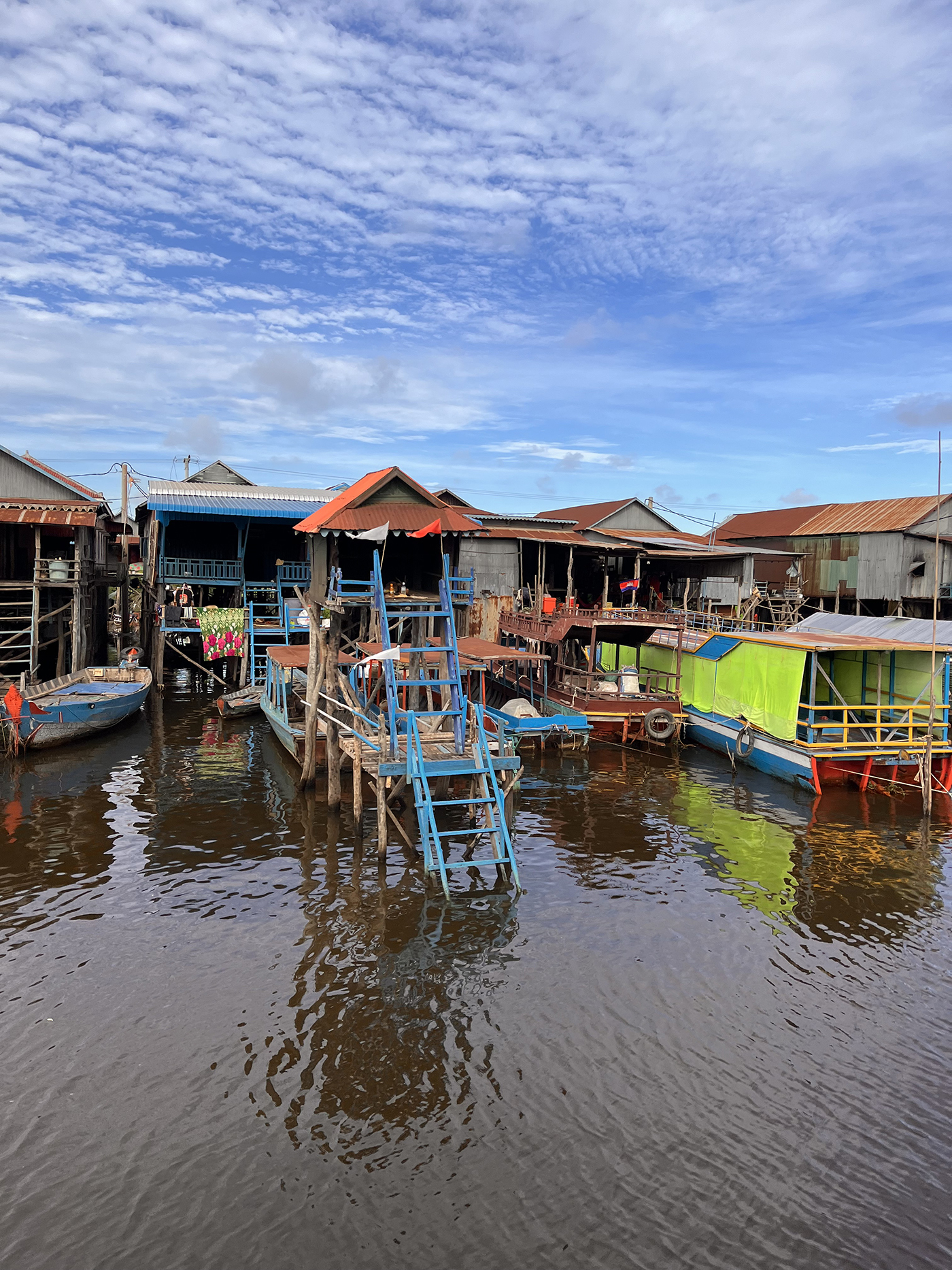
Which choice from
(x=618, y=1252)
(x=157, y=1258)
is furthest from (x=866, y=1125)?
(x=157, y=1258)

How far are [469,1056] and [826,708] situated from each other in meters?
Result: 15.1

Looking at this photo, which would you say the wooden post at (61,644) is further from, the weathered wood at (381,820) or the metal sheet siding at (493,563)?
the weathered wood at (381,820)

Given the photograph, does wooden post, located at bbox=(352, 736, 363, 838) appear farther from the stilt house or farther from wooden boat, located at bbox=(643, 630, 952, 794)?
the stilt house

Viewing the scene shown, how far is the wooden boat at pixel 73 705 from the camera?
22688 mm

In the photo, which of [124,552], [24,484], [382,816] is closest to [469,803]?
[382,816]

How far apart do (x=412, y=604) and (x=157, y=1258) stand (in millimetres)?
12897

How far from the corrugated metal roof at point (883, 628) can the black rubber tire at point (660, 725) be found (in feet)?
21.8

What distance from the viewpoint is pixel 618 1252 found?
22.1 feet

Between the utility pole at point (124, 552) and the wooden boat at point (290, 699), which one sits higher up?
the utility pole at point (124, 552)

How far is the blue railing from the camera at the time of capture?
3356 centimetres

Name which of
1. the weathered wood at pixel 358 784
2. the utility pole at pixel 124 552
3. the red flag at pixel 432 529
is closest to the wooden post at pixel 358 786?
the weathered wood at pixel 358 784

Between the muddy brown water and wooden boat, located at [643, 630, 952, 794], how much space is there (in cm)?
444

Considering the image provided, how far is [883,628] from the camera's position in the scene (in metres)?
27.4

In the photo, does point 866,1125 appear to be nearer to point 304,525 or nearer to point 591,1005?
point 591,1005
